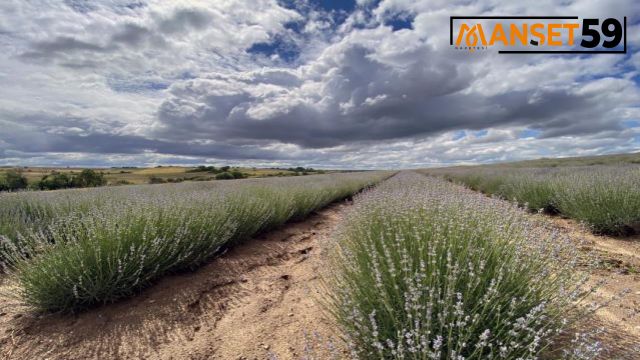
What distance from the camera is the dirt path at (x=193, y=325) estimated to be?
2.45m

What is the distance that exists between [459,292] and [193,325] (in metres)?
2.20

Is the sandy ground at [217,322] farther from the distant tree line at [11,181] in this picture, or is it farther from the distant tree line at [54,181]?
the distant tree line at [11,181]

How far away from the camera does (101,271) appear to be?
308 centimetres

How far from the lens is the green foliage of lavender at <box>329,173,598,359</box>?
62.9 inches

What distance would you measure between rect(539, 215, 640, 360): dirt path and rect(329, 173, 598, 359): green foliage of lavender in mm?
246

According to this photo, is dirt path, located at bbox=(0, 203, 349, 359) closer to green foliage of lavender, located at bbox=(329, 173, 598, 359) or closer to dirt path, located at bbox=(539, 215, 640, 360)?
green foliage of lavender, located at bbox=(329, 173, 598, 359)

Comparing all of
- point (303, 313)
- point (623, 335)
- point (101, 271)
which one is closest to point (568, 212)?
point (623, 335)

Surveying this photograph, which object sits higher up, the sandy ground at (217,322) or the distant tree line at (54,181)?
the distant tree line at (54,181)

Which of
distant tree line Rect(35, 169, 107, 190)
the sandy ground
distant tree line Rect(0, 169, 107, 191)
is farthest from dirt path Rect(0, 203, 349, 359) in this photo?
distant tree line Rect(35, 169, 107, 190)

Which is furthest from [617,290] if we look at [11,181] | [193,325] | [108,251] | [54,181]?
[54,181]

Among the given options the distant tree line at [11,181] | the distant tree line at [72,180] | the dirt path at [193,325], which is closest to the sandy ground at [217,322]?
the dirt path at [193,325]

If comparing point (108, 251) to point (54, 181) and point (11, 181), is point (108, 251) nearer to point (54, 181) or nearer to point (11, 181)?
point (11, 181)

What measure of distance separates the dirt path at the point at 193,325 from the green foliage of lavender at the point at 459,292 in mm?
353

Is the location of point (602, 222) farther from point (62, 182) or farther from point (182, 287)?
point (62, 182)
